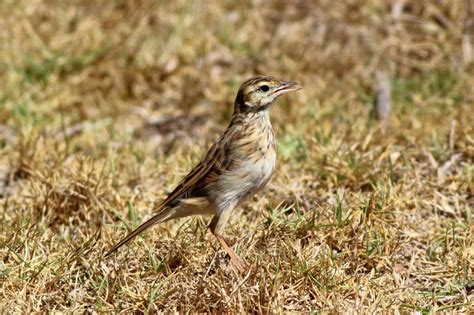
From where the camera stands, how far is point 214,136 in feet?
28.9

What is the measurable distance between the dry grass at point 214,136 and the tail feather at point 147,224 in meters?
0.16

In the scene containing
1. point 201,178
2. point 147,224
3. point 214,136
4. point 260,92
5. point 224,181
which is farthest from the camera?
point 214,136

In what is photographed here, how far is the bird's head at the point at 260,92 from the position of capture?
621cm

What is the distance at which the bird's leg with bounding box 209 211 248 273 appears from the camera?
540 cm

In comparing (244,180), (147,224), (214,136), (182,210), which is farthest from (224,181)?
(214,136)

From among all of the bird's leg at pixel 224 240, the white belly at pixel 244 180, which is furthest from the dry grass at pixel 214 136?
the white belly at pixel 244 180

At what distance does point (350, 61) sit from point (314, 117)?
148 cm

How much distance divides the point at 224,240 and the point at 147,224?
515mm

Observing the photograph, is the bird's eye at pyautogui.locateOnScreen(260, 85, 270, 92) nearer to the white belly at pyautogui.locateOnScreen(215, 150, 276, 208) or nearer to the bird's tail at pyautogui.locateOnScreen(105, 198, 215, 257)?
the white belly at pyautogui.locateOnScreen(215, 150, 276, 208)

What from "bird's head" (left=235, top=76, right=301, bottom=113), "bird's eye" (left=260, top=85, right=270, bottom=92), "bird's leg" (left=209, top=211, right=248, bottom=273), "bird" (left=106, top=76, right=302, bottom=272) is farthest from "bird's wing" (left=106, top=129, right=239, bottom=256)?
"bird's eye" (left=260, top=85, right=270, bottom=92)

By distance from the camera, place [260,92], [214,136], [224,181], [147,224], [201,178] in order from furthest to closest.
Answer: [214,136] < [260,92] < [201,178] < [224,181] < [147,224]

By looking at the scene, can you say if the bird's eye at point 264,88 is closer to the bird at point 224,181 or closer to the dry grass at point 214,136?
the bird at point 224,181

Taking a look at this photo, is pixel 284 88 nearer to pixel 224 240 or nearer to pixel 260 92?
pixel 260 92

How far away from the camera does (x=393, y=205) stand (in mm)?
6320
